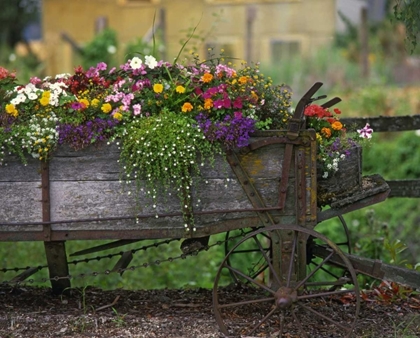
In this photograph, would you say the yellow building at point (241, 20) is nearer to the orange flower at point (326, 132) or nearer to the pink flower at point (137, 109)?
the orange flower at point (326, 132)

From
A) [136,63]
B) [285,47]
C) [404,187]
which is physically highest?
[136,63]

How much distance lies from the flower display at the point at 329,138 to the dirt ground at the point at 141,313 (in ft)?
3.45

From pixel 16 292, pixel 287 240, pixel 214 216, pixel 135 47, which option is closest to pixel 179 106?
pixel 214 216

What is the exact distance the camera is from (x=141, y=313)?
5.27m

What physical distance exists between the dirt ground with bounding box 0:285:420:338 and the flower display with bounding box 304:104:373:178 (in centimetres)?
105

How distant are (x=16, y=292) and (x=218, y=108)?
225 cm

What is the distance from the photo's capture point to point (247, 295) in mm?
5531

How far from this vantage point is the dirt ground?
4.85 metres

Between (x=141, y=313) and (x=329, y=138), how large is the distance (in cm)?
169

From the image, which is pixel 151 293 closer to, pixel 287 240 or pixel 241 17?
pixel 287 240

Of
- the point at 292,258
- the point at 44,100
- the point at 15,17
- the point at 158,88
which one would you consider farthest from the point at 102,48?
the point at 15,17

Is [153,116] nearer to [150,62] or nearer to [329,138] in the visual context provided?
[150,62]

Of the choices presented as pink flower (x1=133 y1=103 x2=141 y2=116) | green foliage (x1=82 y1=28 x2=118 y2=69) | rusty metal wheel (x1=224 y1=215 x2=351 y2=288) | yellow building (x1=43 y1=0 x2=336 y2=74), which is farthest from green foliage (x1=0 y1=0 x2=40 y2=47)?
pink flower (x1=133 y1=103 x2=141 y2=116)

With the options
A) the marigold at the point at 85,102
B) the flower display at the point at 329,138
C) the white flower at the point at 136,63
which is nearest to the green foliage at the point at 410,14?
the flower display at the point at 329,138
